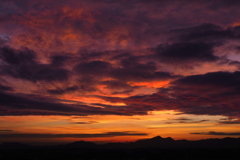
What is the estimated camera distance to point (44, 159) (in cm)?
16475

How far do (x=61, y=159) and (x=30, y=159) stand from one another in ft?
70.0

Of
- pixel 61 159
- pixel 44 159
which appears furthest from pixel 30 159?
pixel 61 159

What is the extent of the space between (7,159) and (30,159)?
1681cm

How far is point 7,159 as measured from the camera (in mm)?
163625

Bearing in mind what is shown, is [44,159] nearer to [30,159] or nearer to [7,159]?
[30,159]

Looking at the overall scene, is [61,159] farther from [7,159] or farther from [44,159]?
[7,159]

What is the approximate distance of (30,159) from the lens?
163 metres

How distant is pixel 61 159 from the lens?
550 feet

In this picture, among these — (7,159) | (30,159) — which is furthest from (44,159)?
(7,159)

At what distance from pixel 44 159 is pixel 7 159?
85.4ft

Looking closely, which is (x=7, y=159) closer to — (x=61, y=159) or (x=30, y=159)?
(x=30, y=159)

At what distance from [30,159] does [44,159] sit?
9.48 metres

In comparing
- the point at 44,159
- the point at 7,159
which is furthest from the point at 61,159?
the point at 7,159
